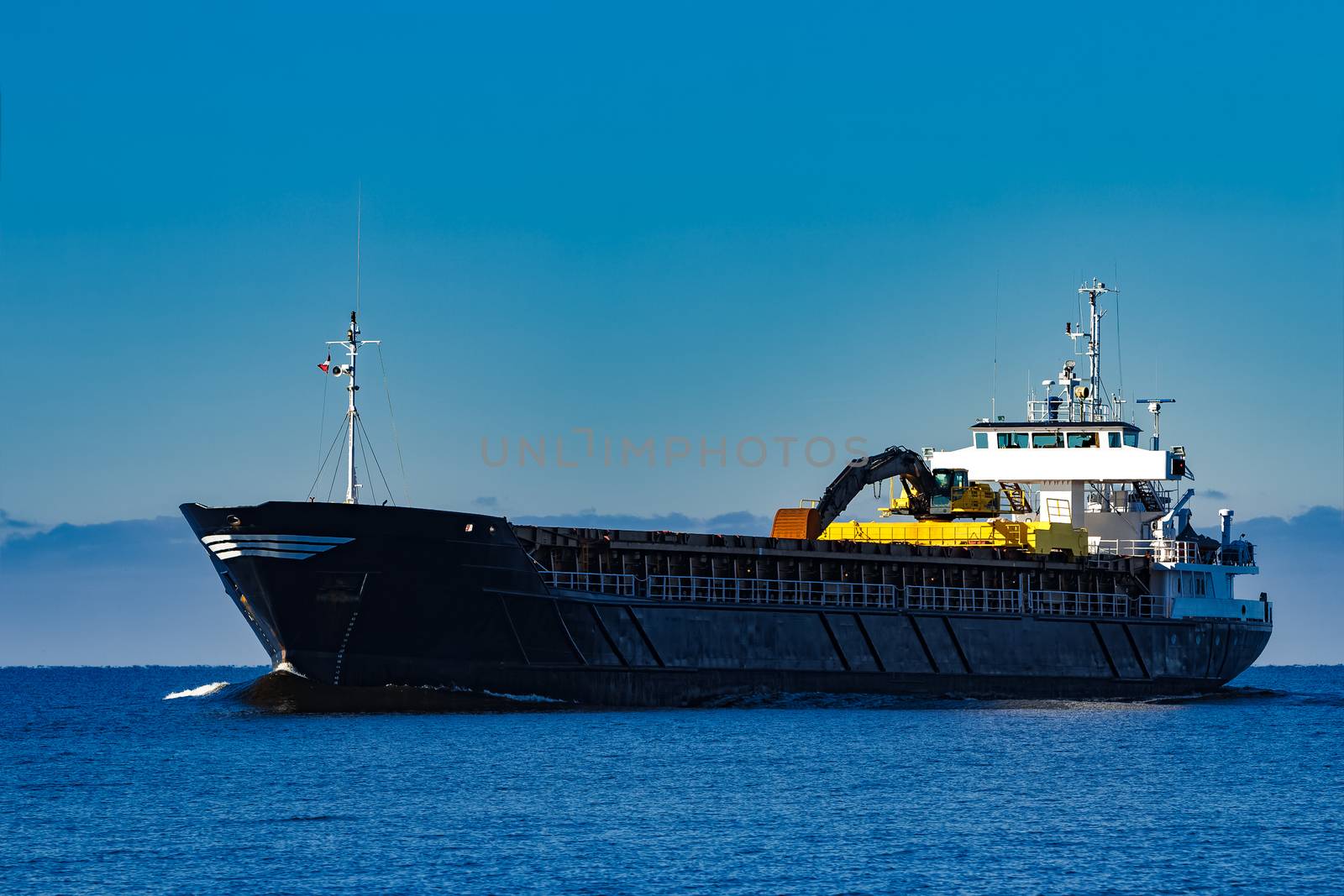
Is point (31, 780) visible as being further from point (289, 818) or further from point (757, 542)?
Result: point (757, 542)

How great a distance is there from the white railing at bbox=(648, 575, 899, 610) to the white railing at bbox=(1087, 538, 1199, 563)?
40.6 feet

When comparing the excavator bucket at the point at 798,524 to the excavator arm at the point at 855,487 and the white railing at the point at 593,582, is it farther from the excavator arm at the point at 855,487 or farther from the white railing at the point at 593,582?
the white railing at the point at 593,582

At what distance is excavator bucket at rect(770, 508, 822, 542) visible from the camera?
6034cm

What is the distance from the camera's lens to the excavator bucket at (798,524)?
60.3 meters

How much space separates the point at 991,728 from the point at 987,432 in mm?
22013

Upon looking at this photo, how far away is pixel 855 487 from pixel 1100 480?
11.1 meters

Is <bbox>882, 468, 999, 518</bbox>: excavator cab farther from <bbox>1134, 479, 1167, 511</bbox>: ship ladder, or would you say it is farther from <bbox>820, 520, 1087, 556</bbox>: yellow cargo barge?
<bbox>1134, 479, 1167, 511</bbox>: ship ladder

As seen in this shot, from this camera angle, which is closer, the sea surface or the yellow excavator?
the sea surface

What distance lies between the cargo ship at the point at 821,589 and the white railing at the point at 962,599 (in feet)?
0.62

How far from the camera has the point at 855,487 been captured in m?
63.7

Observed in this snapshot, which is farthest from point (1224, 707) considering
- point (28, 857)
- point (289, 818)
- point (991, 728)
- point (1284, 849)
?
point (28, 857)

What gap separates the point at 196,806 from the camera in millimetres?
33562

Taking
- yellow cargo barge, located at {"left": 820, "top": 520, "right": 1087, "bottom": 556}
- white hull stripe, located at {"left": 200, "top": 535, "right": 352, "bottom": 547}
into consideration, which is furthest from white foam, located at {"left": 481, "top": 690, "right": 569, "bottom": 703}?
yellow cargo barge, located at {"left": 820, "top": 520, "right": 1087, "bottom": 556}

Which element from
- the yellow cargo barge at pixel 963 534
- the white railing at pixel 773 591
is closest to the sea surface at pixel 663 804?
the white railing at pixel 773 591
